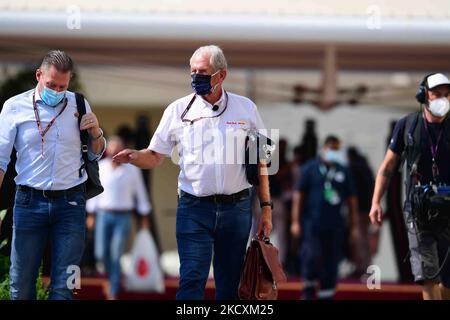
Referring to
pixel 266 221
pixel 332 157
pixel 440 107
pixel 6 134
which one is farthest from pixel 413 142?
pixel 332 157

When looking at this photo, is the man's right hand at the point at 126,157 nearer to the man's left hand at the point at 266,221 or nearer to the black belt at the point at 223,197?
the black belt at the point at 223,197

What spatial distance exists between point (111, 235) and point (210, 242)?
4652mm

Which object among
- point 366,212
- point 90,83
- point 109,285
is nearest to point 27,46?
point 90,83

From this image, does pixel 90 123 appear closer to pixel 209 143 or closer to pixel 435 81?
pixel 209 143

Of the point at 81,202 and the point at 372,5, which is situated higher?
the point at 372,5

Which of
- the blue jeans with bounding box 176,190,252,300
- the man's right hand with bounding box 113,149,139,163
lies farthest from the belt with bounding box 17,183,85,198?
the blue jeans with bounding box 176,190,252,300

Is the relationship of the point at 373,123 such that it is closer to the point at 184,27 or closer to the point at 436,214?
the point at 184,27

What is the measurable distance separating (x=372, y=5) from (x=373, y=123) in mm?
2545

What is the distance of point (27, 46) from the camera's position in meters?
11.2

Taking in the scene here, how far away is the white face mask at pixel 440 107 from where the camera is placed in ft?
21.9

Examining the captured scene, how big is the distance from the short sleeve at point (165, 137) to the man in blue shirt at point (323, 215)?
173 inches

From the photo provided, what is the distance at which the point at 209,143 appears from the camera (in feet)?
19.8

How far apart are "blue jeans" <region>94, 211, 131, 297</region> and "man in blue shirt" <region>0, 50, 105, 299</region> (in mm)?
4369

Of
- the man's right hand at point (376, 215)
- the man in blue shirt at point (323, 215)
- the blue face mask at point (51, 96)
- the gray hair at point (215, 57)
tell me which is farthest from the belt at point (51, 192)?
the man in blue shirt at point (323, 215)
